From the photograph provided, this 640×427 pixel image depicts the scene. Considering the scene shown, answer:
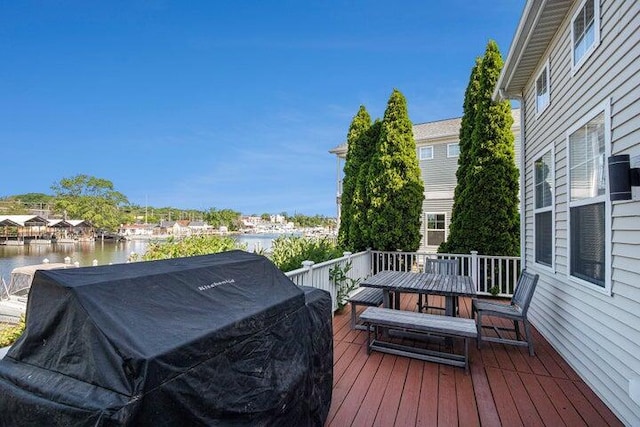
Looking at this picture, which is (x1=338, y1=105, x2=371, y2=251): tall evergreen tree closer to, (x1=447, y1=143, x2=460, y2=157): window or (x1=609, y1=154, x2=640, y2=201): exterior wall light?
(x1=447, y1=143, x2=460, y2=157): window

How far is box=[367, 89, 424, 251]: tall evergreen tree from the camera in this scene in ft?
24.5

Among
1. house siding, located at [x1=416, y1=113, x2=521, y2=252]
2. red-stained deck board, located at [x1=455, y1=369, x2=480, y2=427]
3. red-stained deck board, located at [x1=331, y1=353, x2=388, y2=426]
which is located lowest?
red-stained deck board, located at [x1=331, y1=353, x2=388, y2=426]

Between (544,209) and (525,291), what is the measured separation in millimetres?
1295

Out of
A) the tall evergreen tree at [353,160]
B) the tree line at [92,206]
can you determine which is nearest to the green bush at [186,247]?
the tall evergreen tree at [353,160]

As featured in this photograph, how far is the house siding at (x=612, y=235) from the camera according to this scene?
2.41 meters

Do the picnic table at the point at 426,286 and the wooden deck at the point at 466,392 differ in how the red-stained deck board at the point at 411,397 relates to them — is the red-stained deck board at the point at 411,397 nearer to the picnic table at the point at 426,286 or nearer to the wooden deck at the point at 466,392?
the wooden deck at the point at 466,392

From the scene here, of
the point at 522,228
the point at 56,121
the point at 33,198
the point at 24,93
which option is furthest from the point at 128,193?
the point at 522,228

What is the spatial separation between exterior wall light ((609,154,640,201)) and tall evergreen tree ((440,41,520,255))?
15.0ft

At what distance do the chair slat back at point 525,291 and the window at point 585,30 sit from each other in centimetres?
248

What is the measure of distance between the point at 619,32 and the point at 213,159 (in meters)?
50.2

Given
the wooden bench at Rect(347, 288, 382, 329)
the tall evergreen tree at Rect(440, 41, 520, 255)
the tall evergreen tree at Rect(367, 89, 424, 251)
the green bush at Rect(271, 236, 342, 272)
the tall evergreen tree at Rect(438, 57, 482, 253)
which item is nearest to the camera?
the wooden bench at Rect(347, 288, 382, 329)

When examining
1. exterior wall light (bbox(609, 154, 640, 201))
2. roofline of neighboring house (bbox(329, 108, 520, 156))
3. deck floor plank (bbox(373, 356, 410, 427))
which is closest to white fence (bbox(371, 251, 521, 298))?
deck floor plank (bbox(373, 356, 410, 427))

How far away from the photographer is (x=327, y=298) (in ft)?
8.81

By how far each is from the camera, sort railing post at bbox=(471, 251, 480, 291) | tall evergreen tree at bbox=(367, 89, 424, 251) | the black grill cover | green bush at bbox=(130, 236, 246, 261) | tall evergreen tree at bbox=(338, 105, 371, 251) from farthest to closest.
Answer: tall evergreen tree at bbox=(338, 105, 371, 251)
tall evergreen tree at bbox=(367, 89, 424, 251)
railing post at bbox=(471, 251, 480, 291)
green bush at bbox=(130, 236, 246, 261)
the black grill cover
